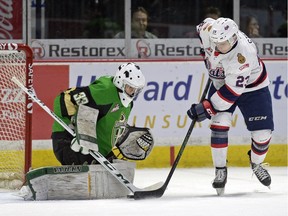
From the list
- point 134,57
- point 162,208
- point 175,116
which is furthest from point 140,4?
point 162,208

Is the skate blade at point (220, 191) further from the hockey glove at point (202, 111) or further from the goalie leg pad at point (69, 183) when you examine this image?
the goalie leg pad at point (69, 183)

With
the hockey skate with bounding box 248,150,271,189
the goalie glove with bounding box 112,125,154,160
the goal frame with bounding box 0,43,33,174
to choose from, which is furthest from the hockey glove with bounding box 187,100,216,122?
the goal frame with bounding box 0,43,33,174

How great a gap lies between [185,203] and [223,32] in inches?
41.6

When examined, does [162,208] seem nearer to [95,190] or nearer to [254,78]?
[95,190]

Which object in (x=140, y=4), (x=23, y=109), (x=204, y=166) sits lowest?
(x=204, y=166)

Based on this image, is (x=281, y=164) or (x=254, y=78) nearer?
(x=254, y=78)

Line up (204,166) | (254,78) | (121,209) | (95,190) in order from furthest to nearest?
(204,166) → (254,78) → (95,190) → (121,209)

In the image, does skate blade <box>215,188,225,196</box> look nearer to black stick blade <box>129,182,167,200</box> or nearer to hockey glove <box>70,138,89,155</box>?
black stick blade <box>129,182,167,200</box>

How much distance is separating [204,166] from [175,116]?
1.49 feet

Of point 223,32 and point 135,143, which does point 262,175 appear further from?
point 223,32

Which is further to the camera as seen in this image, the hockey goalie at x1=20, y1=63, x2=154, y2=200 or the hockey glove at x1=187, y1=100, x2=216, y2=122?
the hockey glove at x1=187, y1=100, x2=216, y2=122

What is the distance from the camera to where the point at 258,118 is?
6738 mm

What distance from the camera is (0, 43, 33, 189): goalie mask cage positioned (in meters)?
6.81

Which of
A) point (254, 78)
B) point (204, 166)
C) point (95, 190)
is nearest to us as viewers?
point (95, 190)
